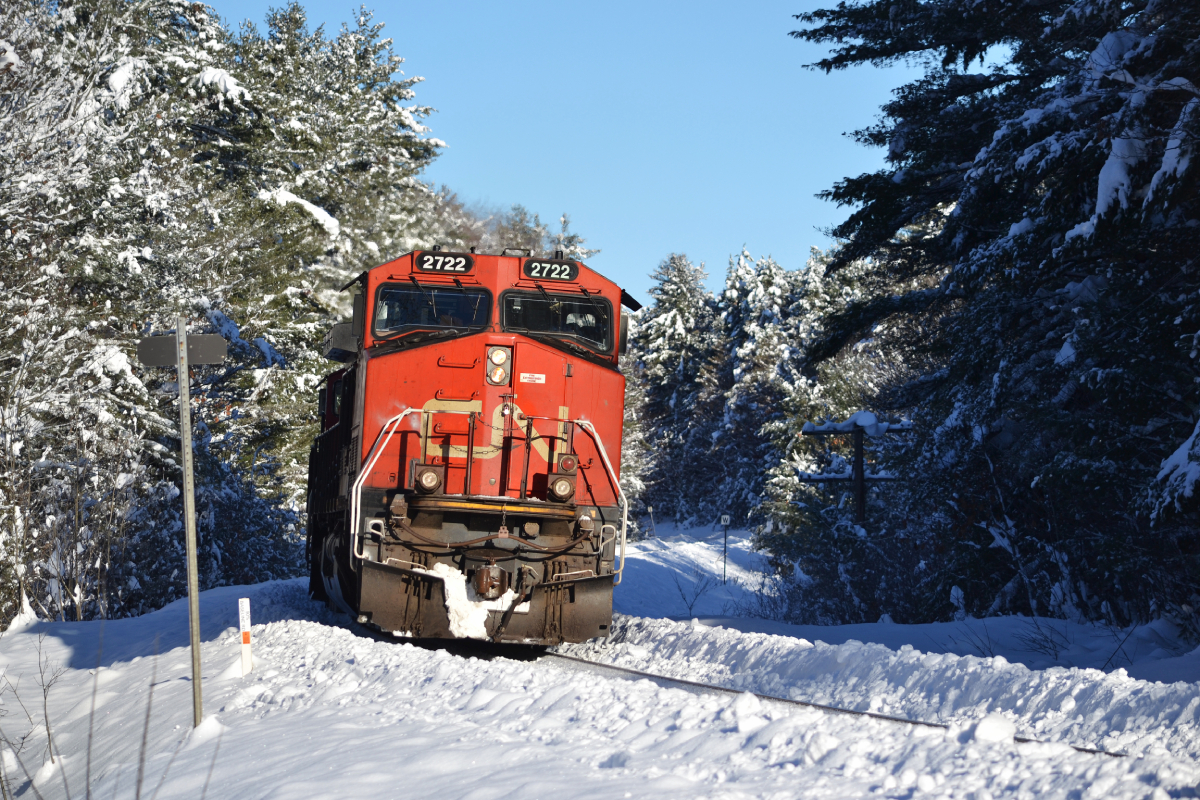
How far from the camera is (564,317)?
10266 mm

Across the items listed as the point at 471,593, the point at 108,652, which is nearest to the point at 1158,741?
the point at 471,593

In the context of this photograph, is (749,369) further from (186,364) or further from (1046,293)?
(186,364)

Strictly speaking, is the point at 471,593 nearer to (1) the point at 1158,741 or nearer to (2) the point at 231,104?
(1) the point at 1158,741

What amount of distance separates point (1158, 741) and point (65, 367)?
48.9 feet

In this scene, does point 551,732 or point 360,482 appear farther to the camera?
point 360,482

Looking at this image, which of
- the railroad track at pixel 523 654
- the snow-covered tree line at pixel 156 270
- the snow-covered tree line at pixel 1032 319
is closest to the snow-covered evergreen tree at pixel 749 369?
the snow-covered tree line at pixel 156 270

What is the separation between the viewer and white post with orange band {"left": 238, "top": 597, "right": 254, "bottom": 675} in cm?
831

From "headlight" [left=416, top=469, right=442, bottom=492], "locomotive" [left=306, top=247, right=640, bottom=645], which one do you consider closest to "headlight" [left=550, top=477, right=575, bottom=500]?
"locomotive" [left=306, top=247, right=640, bottom=645]

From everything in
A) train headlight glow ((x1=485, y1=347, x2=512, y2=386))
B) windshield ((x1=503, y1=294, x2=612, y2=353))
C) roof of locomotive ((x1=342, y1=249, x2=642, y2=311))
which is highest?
roof of locomotive ((x1=342, y1=249, x2=642, y2=311))

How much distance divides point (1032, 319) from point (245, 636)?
985 centimetres

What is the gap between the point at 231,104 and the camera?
25219mm

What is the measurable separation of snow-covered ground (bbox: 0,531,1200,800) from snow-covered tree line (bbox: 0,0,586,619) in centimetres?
425

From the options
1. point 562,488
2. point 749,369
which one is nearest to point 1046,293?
point 562,488

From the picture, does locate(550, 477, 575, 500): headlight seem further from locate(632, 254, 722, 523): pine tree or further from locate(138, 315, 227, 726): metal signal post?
locate(632, 254, 722, 523): pine tree
